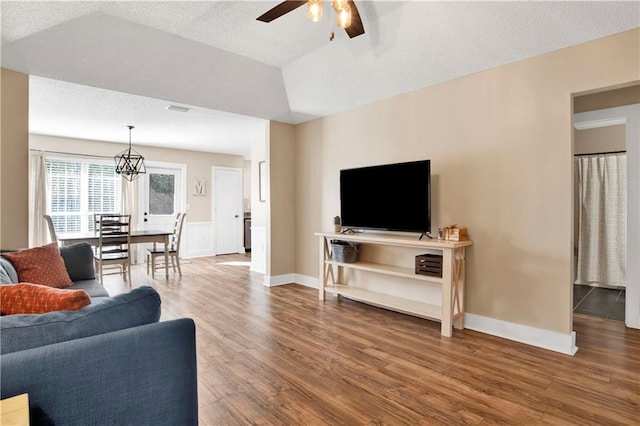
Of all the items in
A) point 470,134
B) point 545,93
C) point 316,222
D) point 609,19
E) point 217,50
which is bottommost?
point 316,222

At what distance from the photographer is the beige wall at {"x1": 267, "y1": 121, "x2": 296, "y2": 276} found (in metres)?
4.99

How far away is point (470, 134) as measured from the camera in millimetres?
3256

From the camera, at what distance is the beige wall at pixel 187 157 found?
20.6ft

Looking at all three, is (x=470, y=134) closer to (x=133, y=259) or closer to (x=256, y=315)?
(x=256, y=315)

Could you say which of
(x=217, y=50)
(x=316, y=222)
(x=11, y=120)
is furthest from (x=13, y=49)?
(x=316, y=222)

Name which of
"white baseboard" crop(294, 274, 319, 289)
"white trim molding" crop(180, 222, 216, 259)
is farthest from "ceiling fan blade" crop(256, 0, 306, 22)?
"white trim molding" crop(180, 222, 216, 259)

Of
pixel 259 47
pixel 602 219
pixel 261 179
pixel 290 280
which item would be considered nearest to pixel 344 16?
pixel 259 47

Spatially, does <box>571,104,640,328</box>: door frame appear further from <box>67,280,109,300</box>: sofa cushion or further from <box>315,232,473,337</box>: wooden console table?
<box>67,280,109,300</box>: sofa cushion

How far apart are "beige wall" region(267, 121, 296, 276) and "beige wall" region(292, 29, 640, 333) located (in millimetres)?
1795

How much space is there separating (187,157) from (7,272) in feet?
19.1

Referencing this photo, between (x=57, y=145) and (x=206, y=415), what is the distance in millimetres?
6508

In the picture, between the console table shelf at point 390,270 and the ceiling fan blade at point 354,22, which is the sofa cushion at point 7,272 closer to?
the ceiling fan blade at point 354,22

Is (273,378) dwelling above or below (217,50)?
below

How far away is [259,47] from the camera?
3.54 meters
